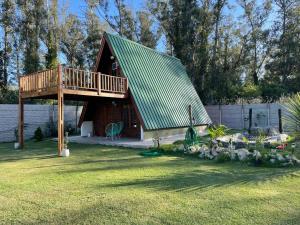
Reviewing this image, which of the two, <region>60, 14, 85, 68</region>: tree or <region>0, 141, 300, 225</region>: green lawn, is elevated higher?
<region>60, 14, 85, 68</region>: tree

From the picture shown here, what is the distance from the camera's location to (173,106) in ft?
50.2

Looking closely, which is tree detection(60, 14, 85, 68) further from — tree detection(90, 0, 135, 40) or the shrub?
the shrub

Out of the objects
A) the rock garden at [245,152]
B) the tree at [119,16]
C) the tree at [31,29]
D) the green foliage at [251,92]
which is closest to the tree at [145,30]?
the tree at [119,16]

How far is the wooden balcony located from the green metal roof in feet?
3.63

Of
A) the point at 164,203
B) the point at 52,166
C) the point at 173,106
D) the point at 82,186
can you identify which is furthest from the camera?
the point at 173,106

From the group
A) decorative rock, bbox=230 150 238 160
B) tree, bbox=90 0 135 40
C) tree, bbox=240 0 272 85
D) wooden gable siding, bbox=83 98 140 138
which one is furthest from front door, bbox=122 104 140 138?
tree, bbox=240 0 272 85

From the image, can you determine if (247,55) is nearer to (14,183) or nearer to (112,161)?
(112,161)

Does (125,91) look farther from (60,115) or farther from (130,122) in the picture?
(60,115)

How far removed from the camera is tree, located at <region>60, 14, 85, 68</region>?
2854cm

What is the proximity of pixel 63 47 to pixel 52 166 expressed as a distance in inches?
905

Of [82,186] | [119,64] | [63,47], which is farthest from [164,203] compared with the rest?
[63,47]

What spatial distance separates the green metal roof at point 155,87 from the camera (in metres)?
13.4

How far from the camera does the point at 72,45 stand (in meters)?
28.8

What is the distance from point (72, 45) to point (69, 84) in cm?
1932
